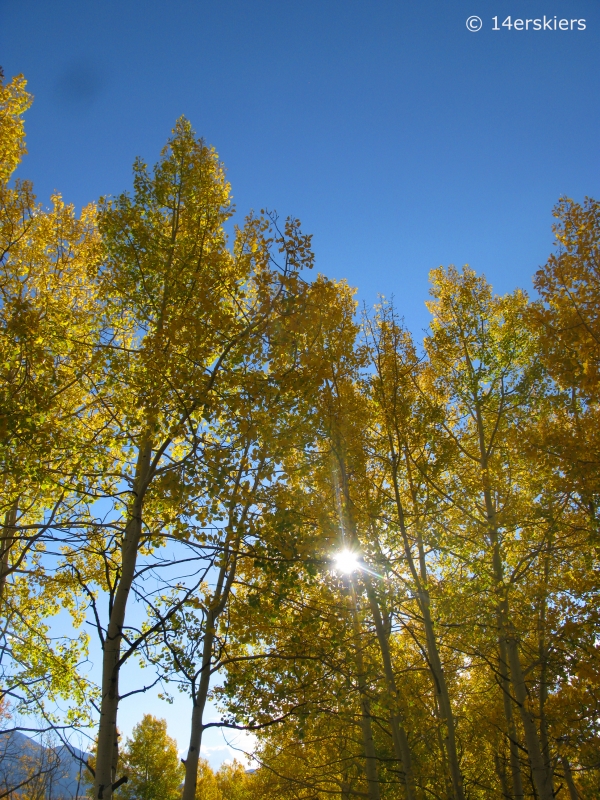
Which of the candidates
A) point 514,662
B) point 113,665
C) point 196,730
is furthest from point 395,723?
point 113,665

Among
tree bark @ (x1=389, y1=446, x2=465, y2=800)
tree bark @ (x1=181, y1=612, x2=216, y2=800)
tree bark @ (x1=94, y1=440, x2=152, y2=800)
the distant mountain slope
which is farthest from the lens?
the distant mountain slope

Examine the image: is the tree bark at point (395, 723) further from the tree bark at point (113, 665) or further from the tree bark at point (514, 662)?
the tree bark at point (113, 665)

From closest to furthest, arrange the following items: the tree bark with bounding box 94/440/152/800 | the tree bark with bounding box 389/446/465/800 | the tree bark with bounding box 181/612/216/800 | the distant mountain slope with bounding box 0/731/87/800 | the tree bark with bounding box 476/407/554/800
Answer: the tree bark with bounding box 94/440/152/800 → the tree bark with bounding box 181/612/216/800 → the tree bark with bounding box 389/446/465/800 → the distant mountain slope with bounding box 0/731/87/800 → the tree bark with bounding box 476/407/554/800

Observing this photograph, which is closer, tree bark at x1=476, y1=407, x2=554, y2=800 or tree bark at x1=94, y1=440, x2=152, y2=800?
tree bark at x1=94, y1=440, x2=152, y2=800

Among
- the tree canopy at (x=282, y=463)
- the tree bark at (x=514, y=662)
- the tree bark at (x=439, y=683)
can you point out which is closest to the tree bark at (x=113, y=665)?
the tree canopy at (x=282, y=463)

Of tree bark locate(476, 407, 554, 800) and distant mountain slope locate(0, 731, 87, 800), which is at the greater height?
tree bark locate(476, 407, 554, 800)

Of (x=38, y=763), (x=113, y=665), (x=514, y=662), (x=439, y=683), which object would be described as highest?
(x=514, y=662)

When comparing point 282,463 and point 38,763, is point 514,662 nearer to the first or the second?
point 282,463

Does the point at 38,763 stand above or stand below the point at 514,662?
below

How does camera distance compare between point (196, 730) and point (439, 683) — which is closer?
point (196, 730)

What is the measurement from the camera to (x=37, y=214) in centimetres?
716

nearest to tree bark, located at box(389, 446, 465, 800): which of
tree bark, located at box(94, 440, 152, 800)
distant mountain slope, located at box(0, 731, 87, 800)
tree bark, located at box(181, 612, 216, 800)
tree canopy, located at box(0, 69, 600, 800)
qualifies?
tree canopy, located at box(0, 69, 600, 800)

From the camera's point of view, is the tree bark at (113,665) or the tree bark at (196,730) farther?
the tree bark at (196,730)

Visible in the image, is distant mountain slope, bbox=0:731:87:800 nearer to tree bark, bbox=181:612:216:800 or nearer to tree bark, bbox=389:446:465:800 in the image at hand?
tree bark, bbox=181:612:216:800
